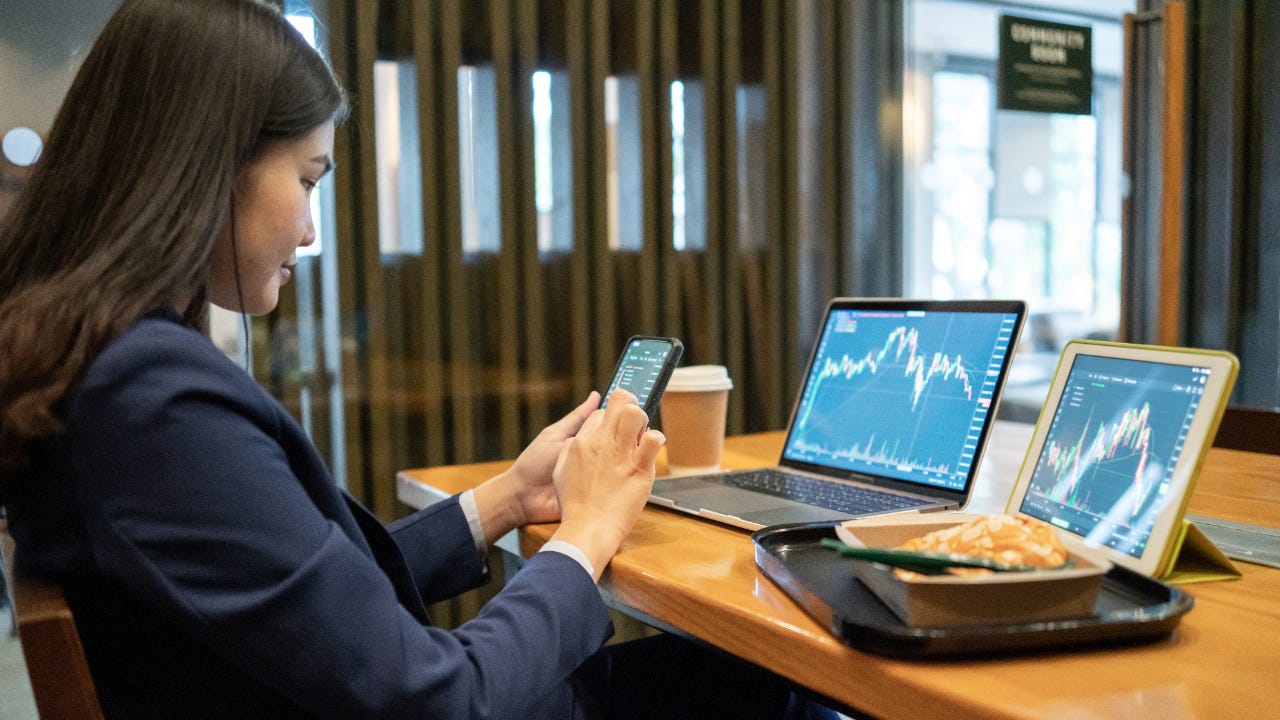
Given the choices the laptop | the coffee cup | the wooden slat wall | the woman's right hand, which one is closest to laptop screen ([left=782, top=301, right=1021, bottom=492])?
the laptop

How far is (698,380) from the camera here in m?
1.47

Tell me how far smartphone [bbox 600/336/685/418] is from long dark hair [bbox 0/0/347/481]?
50 centimetres

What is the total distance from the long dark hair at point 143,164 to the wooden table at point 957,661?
1.56 ft

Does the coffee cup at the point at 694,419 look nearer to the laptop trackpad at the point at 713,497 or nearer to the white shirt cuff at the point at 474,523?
the laptop trackpad at the point at 713,497

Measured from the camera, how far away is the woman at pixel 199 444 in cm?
71

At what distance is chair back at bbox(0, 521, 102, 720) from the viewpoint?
2.11ft

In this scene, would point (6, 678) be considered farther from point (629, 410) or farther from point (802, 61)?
point (802, 61)

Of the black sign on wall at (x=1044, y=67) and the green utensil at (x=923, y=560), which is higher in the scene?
the black sign on wall at (x=1044, y=67)

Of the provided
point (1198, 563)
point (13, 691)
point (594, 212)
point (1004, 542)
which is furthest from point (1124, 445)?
point (13, 691)

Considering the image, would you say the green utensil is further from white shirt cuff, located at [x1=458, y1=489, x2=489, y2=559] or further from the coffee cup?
the coffee cup

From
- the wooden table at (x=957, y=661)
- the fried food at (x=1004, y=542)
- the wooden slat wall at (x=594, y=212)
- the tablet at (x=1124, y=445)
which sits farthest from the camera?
the wooden slat wall at (x=594, y=212)

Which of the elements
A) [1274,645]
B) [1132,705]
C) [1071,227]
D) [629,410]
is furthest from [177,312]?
[1071,227]

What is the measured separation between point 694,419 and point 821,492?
10.0 inches

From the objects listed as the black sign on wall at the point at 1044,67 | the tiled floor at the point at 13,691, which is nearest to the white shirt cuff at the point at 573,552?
the tiled floor at the point at 13,691
